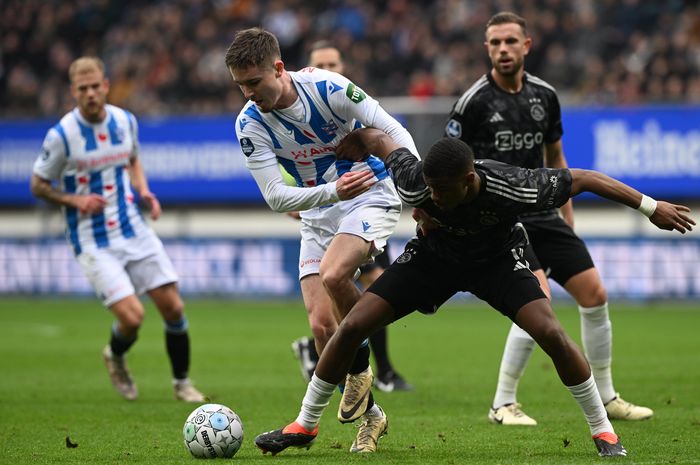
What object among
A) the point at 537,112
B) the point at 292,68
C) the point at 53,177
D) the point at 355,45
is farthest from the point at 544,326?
the point at 292,68

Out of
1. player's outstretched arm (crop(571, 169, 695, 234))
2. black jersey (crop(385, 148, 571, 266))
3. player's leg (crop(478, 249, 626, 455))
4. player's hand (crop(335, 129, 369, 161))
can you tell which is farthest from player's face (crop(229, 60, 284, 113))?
player's outstretched arm (crop(571, 169, 695, 234))

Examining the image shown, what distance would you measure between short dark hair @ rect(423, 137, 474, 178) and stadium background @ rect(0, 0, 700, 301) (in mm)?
14122

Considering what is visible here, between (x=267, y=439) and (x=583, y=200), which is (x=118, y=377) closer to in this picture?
(x=267, y=439)

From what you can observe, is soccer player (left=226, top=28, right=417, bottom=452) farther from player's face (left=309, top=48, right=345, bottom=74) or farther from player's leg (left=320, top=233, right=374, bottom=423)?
player's face (left=309, top=48, right=345, bottom=74)

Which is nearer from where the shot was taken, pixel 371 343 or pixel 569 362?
pixel 569 362

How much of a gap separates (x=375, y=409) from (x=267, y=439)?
0.75 m

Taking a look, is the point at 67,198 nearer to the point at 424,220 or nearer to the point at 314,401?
the point at 314,401

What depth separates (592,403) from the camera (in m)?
6.39

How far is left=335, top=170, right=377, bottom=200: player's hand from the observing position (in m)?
6.82

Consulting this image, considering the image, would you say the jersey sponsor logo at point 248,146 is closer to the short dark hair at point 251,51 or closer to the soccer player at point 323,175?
the soccer player at point 323,175

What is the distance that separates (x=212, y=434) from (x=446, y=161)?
2089 millimetres

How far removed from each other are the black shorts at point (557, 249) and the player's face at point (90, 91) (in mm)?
3973

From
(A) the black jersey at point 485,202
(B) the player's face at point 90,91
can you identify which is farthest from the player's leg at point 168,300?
(A) the black jersey at point 485,202

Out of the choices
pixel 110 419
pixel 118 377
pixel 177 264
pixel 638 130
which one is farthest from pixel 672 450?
pixel 177 264
